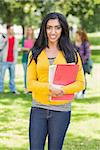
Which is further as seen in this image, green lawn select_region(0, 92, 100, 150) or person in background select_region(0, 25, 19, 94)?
person in background select_region(0, 25, 19, 94)

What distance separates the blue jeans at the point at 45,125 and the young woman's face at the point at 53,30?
0.69 meters

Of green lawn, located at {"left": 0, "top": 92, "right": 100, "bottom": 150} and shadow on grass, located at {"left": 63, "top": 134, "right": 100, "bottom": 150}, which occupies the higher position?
shadow on grass, located at {"left": 63, "top": 134, "right": 100, "bottom": 150}

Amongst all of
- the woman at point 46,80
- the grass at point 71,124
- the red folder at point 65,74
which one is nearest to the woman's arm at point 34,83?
the woman at point 46,80

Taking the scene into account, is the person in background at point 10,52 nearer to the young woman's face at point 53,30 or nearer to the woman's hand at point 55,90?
the young woman's face at point 53,30

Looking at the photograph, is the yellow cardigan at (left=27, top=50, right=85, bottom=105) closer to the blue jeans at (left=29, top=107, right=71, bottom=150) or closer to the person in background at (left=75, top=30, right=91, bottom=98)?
the blue jeans at (left=29, top=107, right=71, bottom=150)

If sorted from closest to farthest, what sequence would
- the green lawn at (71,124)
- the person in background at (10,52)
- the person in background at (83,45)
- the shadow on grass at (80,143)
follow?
the shadow on grass at (80,143) → the green lawn at (71,124) → the person in background at (83,45) → the person in background at (10,52)

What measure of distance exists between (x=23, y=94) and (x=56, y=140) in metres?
9.01

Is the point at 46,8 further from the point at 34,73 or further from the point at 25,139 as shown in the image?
the point at 34,73

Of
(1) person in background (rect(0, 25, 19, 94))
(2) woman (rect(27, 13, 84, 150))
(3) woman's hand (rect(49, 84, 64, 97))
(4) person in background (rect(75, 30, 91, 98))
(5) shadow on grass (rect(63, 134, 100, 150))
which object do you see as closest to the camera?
(3) woman's hand (rect(49, 84, 64, 97))

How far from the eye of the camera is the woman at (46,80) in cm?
464

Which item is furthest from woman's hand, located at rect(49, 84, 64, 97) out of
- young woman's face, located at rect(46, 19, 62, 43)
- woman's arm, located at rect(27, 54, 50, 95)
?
young woman's face, located at rect(46, 19, 62, 43)

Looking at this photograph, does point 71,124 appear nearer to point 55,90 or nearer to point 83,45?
point 83,45

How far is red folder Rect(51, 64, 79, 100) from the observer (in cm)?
459

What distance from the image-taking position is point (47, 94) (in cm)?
461
